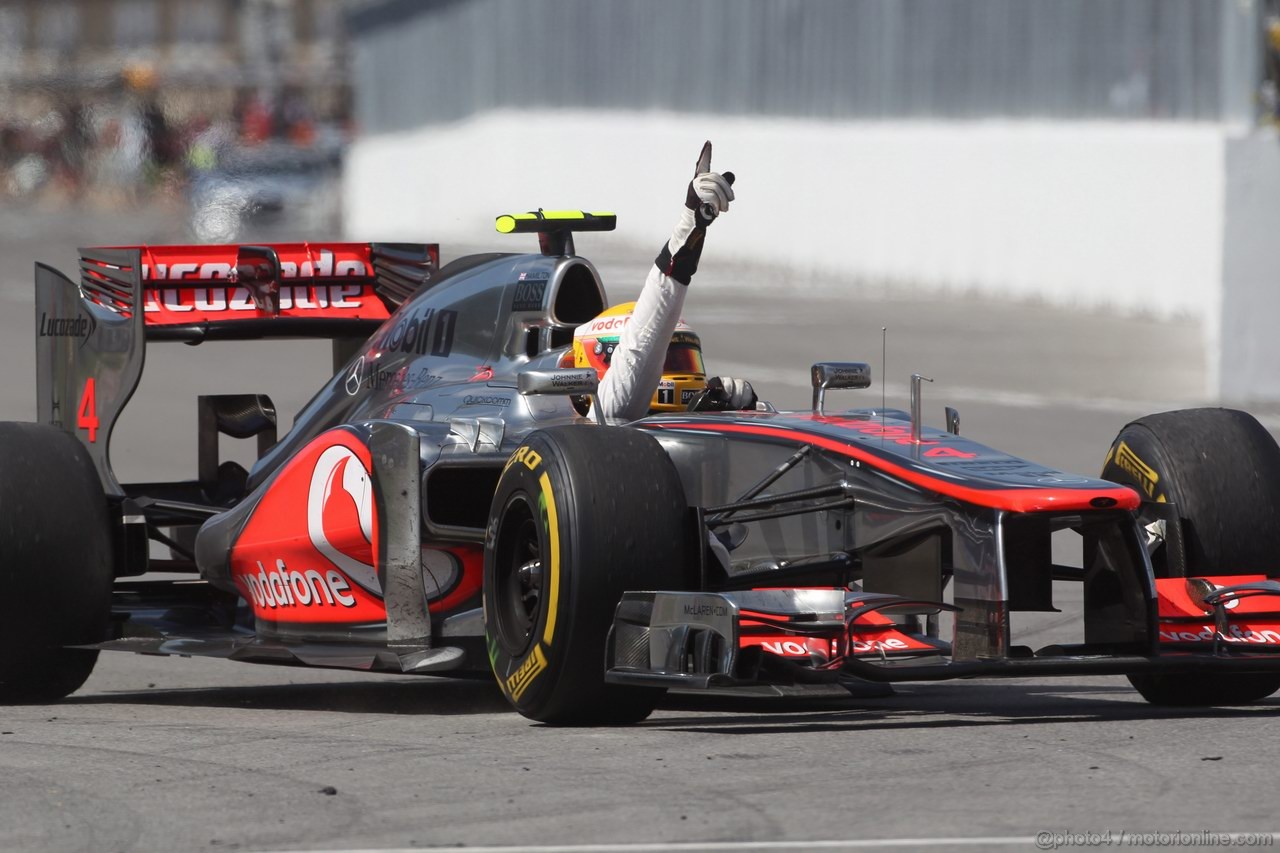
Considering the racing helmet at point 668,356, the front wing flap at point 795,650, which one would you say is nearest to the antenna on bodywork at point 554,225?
the racing helmet at point 668,356

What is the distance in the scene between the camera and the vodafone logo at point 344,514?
26.5 ft

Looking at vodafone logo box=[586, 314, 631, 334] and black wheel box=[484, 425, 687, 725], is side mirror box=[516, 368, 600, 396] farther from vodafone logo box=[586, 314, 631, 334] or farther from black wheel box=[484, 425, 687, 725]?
vodafone logo box=[586, 314, 631, 334]

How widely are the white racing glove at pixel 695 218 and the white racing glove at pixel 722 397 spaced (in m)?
0.47

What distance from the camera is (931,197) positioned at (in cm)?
2934

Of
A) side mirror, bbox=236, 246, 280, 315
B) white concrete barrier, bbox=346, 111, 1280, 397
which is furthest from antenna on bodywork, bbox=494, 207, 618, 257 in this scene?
white concrete barrier, bbox=346, 111, 1280, 397

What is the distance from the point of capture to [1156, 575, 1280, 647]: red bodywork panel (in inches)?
286

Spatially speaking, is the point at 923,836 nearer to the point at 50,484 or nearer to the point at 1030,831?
the point at 1030,831

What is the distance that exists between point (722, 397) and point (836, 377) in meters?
0.40

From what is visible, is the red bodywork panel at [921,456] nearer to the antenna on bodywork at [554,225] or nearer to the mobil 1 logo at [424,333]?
the mobil 1 logo at [424,333]

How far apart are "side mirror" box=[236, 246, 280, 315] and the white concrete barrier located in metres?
9.59

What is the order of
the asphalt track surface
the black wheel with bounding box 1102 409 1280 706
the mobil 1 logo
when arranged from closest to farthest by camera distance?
the asphalt track surface
the black wheel with bounding box 1102 409 1280 706
the mobil 1 logo

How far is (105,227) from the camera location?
41.5 metres

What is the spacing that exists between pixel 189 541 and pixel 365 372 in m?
1.42

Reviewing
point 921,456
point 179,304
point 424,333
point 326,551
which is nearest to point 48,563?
point 326,551
